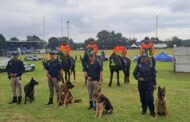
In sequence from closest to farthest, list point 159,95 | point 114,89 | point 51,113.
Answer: point 159,95, point 51,113, point 114,89

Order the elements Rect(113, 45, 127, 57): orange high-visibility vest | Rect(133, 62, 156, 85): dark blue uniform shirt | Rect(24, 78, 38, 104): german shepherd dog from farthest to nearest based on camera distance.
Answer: Rect(113, 45, 127, 57): orange high-visibility vest
Rect(24, 78, 38, 104): german shepherd dog
Rect(133, 62, 156, 85): dark blue uniform shirt

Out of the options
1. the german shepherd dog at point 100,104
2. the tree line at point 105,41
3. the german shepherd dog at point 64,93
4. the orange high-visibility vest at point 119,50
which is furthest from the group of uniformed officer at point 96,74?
the tree line at point 105,41

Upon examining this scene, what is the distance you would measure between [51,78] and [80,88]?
5079mm

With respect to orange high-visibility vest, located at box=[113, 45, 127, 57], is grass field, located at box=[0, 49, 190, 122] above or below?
below

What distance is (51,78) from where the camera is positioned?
14805 millimetres

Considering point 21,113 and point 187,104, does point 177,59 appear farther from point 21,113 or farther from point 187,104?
point 21,113

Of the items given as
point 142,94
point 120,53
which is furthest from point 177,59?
point 142,94

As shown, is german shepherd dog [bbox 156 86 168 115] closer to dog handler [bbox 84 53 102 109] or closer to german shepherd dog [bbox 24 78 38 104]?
dog handler [bbox 84 53 102 109]

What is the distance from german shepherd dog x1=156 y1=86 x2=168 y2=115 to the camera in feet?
38.7

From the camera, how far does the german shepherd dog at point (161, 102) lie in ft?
38.7

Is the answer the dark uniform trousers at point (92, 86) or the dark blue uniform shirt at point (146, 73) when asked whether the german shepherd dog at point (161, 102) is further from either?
the dark uniform trousers at point (92, 86)

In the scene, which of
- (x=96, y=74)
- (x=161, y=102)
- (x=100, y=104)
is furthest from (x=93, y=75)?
(x=161, y=102)

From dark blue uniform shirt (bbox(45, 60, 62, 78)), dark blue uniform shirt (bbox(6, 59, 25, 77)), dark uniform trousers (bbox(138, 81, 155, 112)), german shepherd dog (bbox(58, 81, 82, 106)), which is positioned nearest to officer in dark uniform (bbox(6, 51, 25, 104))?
dark blue uniform shirt (bbox(6, 59, 25, 77))

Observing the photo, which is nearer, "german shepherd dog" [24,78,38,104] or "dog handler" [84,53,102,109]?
"dog handler" [84,53,102,109]
